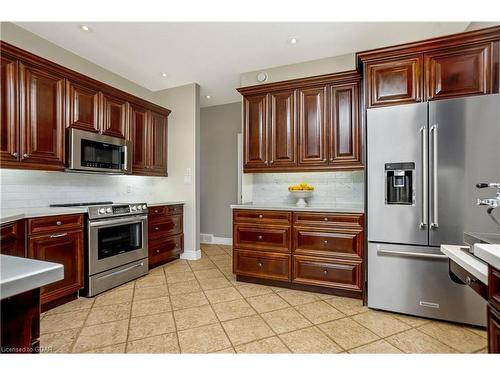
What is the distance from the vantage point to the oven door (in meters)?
2.83

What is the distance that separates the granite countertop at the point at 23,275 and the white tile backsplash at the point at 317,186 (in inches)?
121

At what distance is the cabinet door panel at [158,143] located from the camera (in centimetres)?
414

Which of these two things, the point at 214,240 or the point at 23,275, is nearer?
the point at 23,275

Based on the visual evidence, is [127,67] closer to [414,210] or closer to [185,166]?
[185,166]

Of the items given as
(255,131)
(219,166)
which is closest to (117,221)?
(255,131)

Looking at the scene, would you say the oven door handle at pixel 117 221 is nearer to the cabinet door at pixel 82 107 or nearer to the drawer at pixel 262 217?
the cabinet door at pixel 82 107

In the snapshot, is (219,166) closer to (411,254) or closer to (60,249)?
(60,249)

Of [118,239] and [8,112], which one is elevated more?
[8,112]

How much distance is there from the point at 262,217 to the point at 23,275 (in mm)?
2517

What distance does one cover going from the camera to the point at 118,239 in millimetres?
3170

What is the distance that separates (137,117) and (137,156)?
0.57m

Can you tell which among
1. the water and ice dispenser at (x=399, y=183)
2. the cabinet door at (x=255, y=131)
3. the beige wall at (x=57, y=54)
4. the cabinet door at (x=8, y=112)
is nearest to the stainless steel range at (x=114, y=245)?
the cabinet door at (x=8, y=112)
